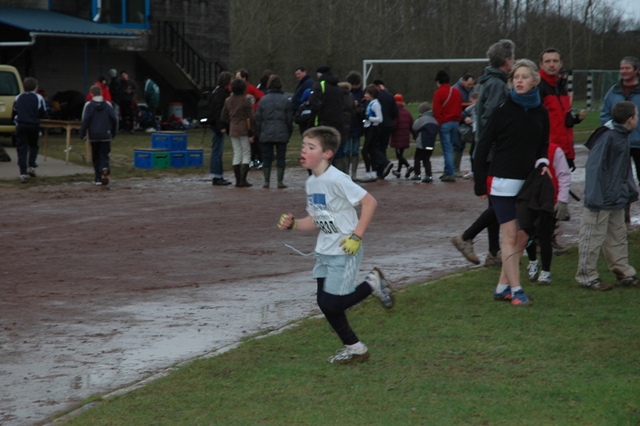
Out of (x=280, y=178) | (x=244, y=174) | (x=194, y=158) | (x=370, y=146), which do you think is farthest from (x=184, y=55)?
(x=280, y=178)

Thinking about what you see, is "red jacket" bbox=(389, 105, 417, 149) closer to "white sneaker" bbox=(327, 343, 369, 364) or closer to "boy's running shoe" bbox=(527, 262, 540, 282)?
"boy's running shoe" bbox=(527, 262, 540, 282)

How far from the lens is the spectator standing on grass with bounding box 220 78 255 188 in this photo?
1641 centimetres

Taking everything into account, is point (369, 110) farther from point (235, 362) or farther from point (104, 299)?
point (235, 362)

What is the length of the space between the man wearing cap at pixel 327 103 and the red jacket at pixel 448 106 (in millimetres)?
2485

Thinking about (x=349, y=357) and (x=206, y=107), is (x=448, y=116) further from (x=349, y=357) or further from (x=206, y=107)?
(x=349, y=357)

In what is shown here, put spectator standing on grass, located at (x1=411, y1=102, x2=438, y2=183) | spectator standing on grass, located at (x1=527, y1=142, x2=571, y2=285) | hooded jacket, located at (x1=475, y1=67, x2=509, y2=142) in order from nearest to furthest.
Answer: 1. spectator standing on grass, located at (x1=527, y1=142, x2=571, y2=285)
2. hooded jacket, located at (x1=475, y1=67, x2=509, y2=142)
3. spectator standing on grass, located at (x1=411, y1=102, x2=438, y2=183)

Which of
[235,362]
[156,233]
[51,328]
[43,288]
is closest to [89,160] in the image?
[156,233]

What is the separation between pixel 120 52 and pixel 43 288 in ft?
88.8

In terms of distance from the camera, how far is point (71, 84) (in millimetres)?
32812

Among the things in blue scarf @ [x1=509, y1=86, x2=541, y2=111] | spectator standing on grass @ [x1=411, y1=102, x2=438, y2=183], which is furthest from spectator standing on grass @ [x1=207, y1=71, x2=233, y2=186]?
blue scarf @ [x1=509, y1=86, x2=541, y2=111]

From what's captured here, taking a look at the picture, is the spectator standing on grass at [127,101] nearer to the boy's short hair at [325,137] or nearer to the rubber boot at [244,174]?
the rubber boot at [244,174]

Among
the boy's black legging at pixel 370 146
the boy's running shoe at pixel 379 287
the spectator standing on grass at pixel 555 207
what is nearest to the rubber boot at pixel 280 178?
the boy's black legging at pixel 370 146

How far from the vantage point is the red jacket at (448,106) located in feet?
56.6

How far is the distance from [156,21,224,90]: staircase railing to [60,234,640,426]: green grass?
29362 mm
